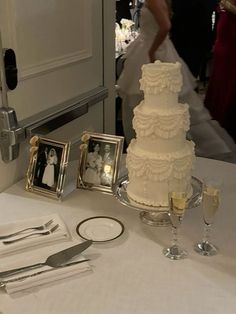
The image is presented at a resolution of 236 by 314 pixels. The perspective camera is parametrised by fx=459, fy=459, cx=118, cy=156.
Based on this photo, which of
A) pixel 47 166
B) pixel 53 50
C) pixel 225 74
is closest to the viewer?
pixel 47 166

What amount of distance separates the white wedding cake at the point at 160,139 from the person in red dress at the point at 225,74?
2.13 m

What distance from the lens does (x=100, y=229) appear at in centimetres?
116

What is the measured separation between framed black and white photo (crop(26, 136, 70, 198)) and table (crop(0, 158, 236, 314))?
0.21ft

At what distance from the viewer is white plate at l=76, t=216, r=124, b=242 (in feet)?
3.67

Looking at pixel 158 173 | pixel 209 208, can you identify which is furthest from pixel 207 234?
pixel 158 173

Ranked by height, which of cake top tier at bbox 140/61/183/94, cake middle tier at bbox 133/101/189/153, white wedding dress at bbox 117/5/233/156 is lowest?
white wedding dress at bbox 117/5/233/156

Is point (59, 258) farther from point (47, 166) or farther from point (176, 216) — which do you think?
point (47, 166)

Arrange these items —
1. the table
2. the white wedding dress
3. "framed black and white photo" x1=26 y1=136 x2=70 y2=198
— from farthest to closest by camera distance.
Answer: the white wedding dress < "framed black and white photo" x1=26 y1=136 x2=70 y2=198 < the table

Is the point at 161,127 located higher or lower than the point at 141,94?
higher

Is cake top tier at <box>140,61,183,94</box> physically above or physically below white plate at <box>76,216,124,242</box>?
above

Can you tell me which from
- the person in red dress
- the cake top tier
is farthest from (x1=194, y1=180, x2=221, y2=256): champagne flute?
the person in red dress

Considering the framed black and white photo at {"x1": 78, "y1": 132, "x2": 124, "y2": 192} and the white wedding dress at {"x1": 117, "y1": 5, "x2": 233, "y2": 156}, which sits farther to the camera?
the white wedding dress at {"x1": 117, "y1": 5, "x2": 233, "y2": 156}

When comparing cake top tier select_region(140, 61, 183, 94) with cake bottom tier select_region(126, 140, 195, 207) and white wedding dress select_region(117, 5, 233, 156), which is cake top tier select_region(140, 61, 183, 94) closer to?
cake bottom tier select_region(126, 140, 195, 207)

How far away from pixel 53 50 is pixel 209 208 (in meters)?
0.79
